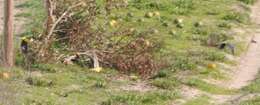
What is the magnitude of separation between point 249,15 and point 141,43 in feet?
15.6

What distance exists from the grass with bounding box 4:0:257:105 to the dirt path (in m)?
0.28

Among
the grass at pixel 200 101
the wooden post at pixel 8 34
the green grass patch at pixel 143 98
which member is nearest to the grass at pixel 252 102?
the grass at pixel 200 101

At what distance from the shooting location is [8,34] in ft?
33.2

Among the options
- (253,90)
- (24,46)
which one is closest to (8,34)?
(24,46)

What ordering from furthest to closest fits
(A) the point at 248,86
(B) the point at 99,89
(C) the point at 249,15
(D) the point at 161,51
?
(C) the point at 249,15, (D) the point at 161,51, (A) the point at 248,86, (B) the point at 99,89

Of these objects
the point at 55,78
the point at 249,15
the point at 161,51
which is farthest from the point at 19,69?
the point at 249,15

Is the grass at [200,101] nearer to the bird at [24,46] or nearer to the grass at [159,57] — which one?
the grass at [159,57]

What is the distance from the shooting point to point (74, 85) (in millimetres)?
10188

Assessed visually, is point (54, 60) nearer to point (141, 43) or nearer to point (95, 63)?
point (95, 63)

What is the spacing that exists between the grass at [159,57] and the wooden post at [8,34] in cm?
21

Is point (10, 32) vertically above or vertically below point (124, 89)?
above

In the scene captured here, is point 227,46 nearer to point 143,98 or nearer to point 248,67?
point 248,67

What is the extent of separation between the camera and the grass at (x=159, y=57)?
9.67 metres

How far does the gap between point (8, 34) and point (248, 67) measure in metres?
3.93
